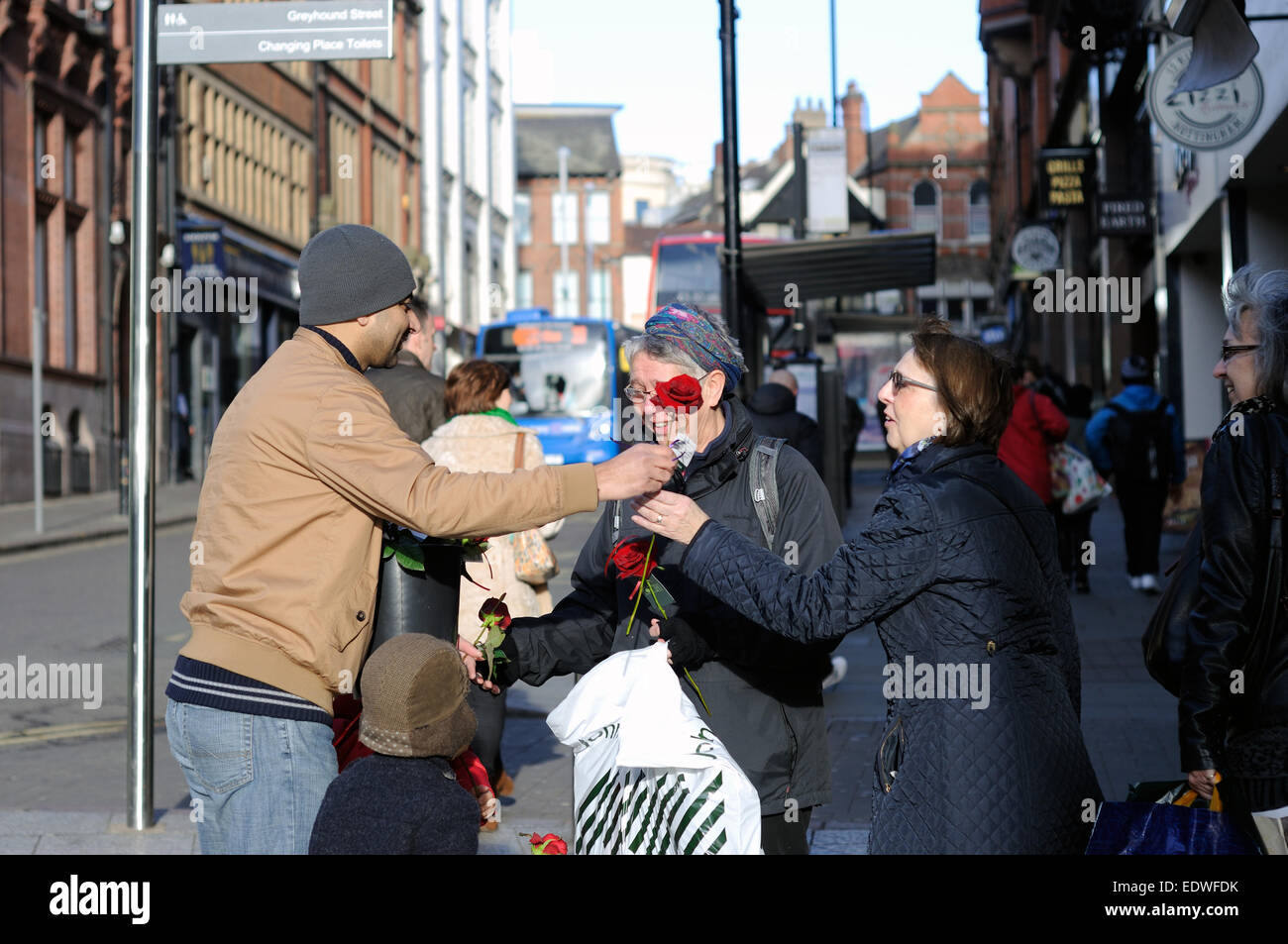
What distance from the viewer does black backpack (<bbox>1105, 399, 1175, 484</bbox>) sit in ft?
44.5

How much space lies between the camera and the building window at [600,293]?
81.1 m

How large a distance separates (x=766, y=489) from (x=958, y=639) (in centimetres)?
68

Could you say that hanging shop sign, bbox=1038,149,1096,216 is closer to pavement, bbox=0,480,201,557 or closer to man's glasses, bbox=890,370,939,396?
pavement, bbox=0,480,201,557

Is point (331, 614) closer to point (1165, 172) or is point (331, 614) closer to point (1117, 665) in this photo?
point (1117, 665)

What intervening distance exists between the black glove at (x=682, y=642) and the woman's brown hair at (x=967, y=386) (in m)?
0.71

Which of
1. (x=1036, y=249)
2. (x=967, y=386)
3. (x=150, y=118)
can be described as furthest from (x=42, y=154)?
(x=967, y=386)

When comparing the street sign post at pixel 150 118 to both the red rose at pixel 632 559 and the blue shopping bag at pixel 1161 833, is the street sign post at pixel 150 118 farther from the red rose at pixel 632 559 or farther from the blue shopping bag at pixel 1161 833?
the blue shopping bag at pixel 1161 833

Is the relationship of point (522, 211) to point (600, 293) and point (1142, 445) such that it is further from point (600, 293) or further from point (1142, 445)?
point (1142, 445)

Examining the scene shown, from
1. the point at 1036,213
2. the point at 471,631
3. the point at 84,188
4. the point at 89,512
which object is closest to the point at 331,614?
the point at 471,631

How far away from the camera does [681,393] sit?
356cm

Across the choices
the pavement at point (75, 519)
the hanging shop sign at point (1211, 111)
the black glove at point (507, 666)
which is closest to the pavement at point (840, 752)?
the black glove at point (507, 666)

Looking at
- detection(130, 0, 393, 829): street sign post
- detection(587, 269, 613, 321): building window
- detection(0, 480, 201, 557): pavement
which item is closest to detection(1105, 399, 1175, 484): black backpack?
detection(0, 480, 201, 557): pavement

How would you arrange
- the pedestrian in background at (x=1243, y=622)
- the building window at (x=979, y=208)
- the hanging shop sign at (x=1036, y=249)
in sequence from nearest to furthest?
1. the pedestrian in background at (x=1243, y=622)
2. the hanging shop sign at (x=1036, y=249)
3. the building window at (x=979, y=208)

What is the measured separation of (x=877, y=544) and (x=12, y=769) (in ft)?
18.3
